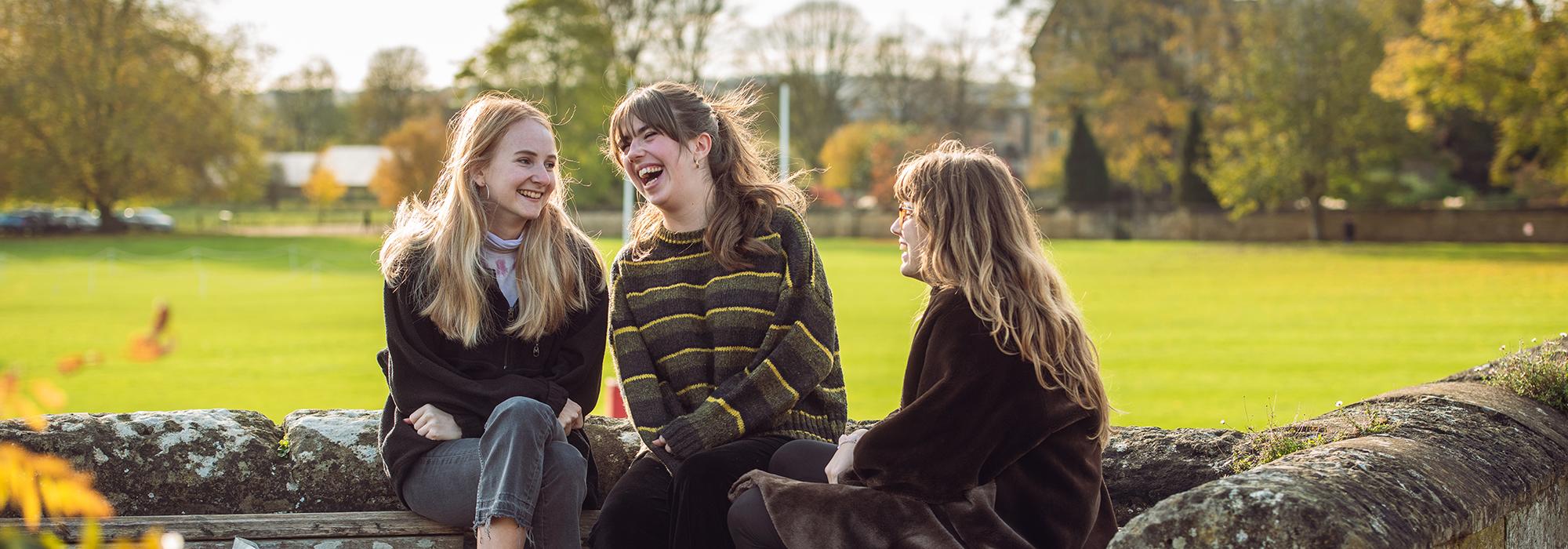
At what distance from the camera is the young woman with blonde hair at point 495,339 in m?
3.06

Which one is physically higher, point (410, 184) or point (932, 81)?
point (932, 81)

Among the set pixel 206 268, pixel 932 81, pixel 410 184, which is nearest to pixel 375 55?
pixel 410 184

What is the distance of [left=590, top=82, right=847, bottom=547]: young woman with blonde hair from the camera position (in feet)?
10.8

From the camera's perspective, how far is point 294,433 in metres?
3.47

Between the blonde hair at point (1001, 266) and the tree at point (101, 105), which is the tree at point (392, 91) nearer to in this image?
the tree at point (101, 105)

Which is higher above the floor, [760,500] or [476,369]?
[476,369]

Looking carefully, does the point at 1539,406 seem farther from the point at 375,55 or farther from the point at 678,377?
the point at 375,55

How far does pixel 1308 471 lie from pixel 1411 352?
44.7 ft

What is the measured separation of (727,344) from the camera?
344 cm

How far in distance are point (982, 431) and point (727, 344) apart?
958 millimetres

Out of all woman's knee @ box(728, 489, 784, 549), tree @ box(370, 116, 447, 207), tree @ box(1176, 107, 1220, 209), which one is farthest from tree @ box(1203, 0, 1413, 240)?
woman's knee @ box(728, 489, 784, 549)

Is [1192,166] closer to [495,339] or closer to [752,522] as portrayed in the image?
[495,339]

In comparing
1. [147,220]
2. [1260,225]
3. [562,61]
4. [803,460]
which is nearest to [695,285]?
[803,460]

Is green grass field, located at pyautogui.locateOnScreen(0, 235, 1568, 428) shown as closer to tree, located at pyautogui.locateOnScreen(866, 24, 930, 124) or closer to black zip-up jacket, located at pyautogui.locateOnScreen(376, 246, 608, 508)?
black zip-up jacket, located at pyautogui.locateOnScreen(376, 246, 608, 508)
